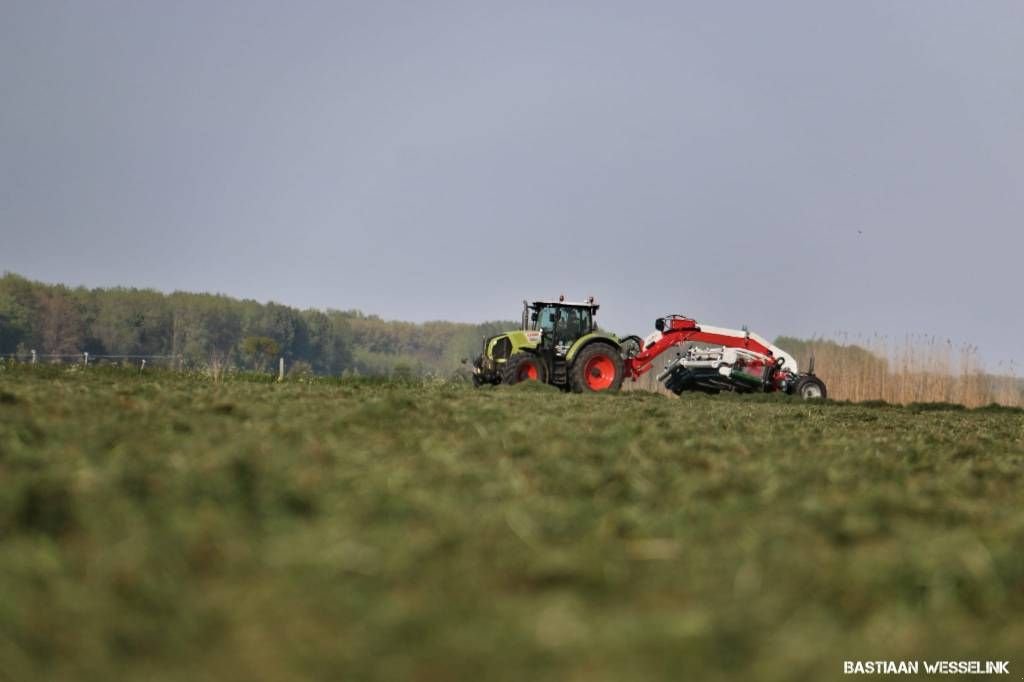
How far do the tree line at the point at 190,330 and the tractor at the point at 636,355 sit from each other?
89.7 ft

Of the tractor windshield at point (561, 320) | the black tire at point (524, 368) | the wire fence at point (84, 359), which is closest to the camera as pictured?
the black tire at point (524, 368)

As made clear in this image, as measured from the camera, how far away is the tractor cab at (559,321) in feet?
69.7

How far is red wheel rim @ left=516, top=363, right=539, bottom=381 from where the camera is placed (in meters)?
20.5

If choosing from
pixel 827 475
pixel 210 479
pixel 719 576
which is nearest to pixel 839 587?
pixel 719 576

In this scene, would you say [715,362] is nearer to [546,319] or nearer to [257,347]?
[546,319]

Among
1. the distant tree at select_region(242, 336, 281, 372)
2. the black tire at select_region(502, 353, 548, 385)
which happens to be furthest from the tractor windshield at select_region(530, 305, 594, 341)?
the distant tree at select_region(242, 336, 281, 372)

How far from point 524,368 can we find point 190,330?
145 ft

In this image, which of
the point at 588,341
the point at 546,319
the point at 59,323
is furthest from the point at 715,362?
the point at 59,323

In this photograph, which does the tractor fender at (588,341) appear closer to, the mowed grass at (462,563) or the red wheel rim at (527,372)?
the red wheel rim at (527,372)

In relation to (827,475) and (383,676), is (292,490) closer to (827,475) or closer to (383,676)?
(383,676)

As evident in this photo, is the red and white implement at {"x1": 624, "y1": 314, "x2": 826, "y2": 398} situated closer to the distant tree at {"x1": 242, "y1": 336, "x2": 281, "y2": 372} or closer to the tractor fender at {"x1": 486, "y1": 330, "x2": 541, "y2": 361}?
the tractor fender at {"x1": 486, "y1": 330, "x2": 541, "y2": 361}

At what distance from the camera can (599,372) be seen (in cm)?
2069

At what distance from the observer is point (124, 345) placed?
56406 mm

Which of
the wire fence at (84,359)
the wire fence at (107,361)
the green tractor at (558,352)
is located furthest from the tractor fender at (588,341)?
the wire fence at (84,359)
